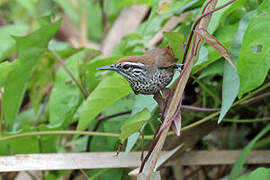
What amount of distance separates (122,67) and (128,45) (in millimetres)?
795

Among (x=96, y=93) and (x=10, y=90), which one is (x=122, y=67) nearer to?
(x=96, y=93)

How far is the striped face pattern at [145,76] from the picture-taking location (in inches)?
36.4

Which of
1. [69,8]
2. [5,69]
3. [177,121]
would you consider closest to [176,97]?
Result: [177,121]

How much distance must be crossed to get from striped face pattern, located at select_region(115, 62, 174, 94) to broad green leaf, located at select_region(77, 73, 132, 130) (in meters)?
0.27

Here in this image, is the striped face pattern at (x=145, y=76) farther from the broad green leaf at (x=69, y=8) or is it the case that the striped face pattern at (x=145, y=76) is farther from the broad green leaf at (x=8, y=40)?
the broad green leaf at (x=69, y=8)

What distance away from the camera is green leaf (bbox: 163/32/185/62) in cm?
93

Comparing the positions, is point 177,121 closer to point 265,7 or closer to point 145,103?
point 145,103

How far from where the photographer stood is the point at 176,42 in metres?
0.95

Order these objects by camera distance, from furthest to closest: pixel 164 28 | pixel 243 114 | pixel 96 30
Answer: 1. pixel 96 30
2. pixel 164 28
3. pixel 243 114

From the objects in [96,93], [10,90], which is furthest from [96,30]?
[96,93]

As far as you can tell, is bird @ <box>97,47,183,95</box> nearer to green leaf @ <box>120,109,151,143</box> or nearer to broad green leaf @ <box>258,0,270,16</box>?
green leaf @ <box>120,109,151,143</box>

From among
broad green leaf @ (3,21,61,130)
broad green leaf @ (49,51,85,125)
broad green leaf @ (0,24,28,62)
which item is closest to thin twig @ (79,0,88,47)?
broad green leaf @ (0,24,28,62)

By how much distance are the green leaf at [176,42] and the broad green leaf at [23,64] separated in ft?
2.41

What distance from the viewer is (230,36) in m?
1.36
